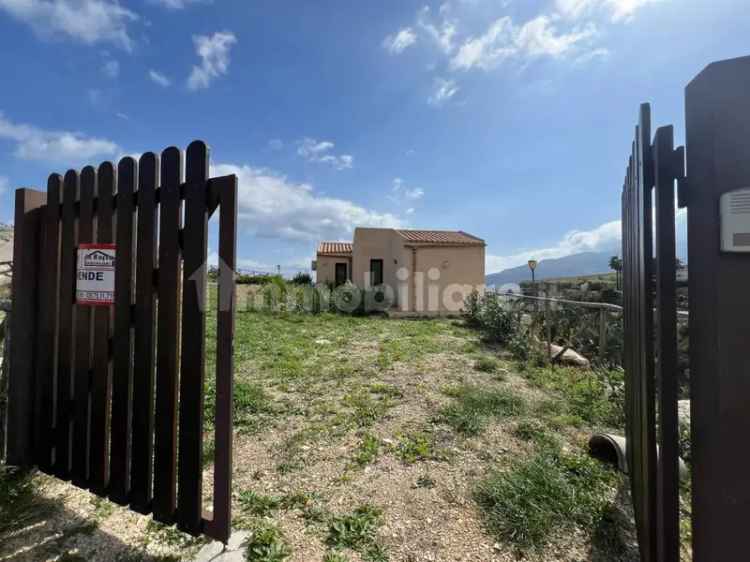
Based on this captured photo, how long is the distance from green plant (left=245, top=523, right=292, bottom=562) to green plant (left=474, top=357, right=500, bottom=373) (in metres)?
3.98

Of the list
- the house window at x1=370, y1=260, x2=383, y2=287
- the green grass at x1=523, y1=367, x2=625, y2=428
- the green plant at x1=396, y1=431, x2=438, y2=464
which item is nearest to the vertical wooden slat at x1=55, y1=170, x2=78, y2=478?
the green plant at x1=396, y1=431, x2=438, y2=464

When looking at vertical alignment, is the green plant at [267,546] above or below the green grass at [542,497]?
below

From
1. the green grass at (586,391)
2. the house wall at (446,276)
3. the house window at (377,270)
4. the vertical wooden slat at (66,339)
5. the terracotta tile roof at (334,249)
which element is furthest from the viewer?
the terracotta tile roof at (334,249)

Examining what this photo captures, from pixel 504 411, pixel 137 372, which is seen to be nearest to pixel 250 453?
pixel 137 372

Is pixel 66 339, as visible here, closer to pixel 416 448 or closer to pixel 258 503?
pixel 258 503

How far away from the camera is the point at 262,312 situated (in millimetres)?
11570

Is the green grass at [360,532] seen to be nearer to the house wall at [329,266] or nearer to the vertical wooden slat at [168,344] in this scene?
the vertical wooden slat at [168,344]

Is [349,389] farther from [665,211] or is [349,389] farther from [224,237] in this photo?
[665,211]

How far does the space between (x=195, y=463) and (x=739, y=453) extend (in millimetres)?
2186

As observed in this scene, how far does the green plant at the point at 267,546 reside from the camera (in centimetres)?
179

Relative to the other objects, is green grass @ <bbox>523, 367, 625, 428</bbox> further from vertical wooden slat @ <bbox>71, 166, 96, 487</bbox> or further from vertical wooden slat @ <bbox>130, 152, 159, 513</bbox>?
vertical wooden slat @ <bbox>71, 166, 96, 487</bbox>

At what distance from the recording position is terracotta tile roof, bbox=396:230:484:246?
1381cm

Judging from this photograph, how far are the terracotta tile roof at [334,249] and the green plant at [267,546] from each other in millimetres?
15637

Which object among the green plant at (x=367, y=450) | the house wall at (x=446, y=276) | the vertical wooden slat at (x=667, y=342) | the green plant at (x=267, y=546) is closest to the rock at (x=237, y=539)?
the green plant at (x=267, y=546)
